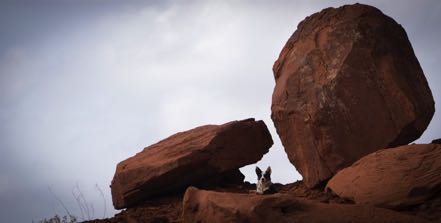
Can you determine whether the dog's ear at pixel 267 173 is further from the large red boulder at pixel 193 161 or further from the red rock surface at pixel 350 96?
the large red boulder at pixel 193 161

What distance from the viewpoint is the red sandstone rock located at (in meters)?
5.66

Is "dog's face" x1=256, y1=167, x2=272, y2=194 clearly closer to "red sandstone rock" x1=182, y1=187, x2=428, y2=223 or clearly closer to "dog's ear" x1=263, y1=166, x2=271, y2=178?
"dog's ear" x1=263, y1=166, x2=271, y2=178

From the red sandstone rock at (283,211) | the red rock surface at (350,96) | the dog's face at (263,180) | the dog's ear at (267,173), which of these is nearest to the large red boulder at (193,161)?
the dog's face at (263,180)

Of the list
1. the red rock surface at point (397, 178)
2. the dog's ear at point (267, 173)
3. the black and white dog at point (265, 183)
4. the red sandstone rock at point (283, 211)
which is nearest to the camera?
the red sandstone rock at point (283, 211)

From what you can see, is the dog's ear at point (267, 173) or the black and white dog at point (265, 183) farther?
the dog's ear at point (267, 173)

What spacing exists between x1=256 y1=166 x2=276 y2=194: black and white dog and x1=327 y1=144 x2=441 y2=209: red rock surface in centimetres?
282

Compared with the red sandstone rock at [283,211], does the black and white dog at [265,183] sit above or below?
above

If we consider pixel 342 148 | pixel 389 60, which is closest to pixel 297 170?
pixel 342 148

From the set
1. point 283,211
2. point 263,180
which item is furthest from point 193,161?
point 283,211

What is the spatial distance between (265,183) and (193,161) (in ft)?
5.71

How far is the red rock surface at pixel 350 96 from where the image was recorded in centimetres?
909

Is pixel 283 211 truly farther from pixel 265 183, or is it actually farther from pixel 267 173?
pixel 267 173

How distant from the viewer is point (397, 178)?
6.68 meters

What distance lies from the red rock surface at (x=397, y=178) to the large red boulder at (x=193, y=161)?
13.5 feet
